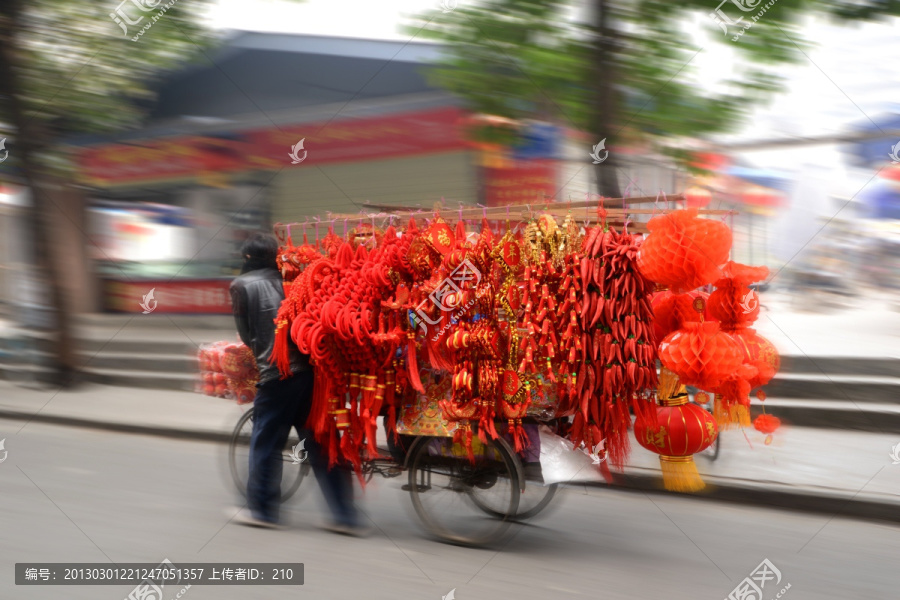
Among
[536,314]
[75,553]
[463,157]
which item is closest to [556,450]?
[536,314]

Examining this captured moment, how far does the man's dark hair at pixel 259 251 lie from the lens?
14.4ft

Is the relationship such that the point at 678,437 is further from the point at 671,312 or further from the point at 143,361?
the point at 143,361

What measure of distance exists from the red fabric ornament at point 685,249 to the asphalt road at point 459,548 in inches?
57.3

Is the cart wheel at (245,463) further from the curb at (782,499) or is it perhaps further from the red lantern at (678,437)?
the red lantern at (678,437)

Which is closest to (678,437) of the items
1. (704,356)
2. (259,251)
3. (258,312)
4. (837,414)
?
(704,356)

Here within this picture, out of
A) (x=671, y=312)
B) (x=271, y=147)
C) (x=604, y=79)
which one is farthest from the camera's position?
(x=271, y=147)

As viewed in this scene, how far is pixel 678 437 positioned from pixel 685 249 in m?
0.94

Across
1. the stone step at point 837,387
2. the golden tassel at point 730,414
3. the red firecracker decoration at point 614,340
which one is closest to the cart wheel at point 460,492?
the red firecracker decoration at point 614,340

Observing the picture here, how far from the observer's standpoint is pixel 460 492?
4281 mm

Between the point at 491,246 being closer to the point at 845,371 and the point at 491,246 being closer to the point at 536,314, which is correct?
the point at 536,314

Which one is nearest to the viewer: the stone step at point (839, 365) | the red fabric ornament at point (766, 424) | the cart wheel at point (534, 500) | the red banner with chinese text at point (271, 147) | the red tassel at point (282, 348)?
the red fabric ornament at point (766, 424)

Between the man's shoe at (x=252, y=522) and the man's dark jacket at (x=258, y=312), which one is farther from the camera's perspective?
the man's shoe at (x=252, y=522)

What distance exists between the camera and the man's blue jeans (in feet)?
14.3

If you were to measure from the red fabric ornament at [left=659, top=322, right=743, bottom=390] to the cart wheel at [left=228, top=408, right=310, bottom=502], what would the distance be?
2.41 meters
